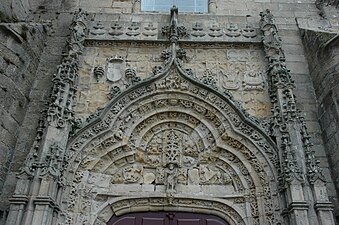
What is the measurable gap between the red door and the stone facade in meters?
0.11

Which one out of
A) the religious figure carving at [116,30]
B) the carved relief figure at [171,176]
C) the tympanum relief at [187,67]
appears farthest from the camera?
the religious figure carving at [116,30]

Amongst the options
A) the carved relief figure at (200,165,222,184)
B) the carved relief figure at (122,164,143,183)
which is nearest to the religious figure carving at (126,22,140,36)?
the carved relief figure at (122,164,143,183)

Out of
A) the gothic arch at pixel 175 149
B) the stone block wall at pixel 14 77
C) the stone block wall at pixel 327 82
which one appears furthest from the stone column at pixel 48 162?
the stone block wall at pixel 327 82

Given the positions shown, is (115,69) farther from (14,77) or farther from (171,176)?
(171,176)

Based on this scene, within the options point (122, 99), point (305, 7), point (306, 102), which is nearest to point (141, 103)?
point (122, 99)

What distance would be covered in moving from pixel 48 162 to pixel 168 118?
2.51m

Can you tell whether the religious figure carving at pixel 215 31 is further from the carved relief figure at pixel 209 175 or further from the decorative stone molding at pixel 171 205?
the decorative stone molding at pixel 171 205

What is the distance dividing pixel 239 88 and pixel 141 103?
200 cm

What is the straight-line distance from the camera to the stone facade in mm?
6020

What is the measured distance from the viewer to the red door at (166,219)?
638 centimetres

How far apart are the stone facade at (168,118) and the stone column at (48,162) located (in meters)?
0.02

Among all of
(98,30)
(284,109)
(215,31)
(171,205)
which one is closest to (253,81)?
(284,109)

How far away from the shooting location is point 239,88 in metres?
7.42

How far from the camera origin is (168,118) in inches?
290
